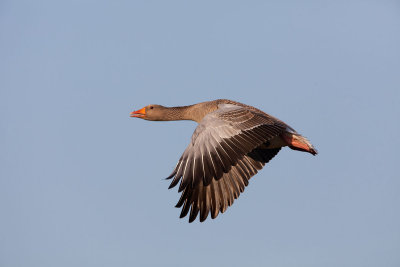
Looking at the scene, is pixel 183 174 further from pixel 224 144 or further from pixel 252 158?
pixel 252 158

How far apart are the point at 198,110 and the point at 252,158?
1.99 m

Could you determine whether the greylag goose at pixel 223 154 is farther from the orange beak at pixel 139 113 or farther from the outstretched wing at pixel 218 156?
the orange beak at pixel 139 113

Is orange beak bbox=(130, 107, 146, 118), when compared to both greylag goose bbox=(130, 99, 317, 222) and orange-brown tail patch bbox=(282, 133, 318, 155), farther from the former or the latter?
orange-brown tail patch bbox=(282, 133, 318, 155)

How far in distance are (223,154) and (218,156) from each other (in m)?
0.11

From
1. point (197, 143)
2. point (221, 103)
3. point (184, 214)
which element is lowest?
point (184, 214)

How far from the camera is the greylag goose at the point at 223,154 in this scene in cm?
970

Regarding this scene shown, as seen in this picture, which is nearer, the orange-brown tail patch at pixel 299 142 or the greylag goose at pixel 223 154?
the greylag goose at pixel 223 154

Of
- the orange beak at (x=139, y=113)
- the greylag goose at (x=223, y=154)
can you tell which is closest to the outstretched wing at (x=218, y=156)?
the greylag goose at (x=223, y=154)

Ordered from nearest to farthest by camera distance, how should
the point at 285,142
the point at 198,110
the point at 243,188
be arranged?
the point at 243,188, the point at 285,142, the point at 198,110

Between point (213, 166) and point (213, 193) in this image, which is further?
point (213, 193)

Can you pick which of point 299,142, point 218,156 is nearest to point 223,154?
point 218,156

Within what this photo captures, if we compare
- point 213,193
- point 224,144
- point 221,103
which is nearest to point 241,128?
point 224,144

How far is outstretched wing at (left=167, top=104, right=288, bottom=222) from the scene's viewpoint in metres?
A: 9.68

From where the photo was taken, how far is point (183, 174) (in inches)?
382
